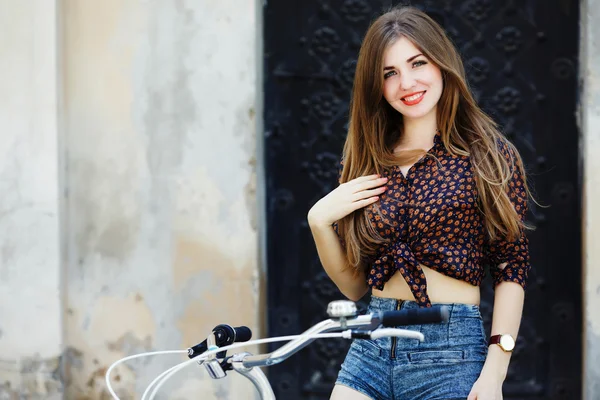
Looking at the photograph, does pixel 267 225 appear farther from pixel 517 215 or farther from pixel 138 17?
pixel 517 215

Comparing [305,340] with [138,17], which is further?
[138,17]

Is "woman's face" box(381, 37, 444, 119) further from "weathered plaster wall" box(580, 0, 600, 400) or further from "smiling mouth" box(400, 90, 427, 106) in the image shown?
"weathered plaster wall" box(580, 0, 600, 400)

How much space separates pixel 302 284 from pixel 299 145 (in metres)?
0.87

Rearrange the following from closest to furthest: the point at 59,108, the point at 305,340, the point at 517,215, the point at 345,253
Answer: the point at 305,340, the point at 517,215, the point at 345,253, the point at 59,108

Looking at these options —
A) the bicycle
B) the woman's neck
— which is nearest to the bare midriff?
the woman's neck

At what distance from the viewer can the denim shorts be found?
2.70 metres

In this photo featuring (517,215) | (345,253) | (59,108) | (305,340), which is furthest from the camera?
(59,108)

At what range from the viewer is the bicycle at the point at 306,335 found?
2076 mm

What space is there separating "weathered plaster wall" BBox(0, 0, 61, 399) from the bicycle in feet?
9.90

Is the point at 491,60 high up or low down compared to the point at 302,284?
up

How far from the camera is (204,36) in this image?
5.20 m

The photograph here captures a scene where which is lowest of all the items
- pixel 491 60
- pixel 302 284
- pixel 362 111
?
pixel 302 284

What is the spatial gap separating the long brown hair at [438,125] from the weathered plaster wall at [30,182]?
8.57 feet

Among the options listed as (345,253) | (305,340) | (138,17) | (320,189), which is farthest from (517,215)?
(138,17)
